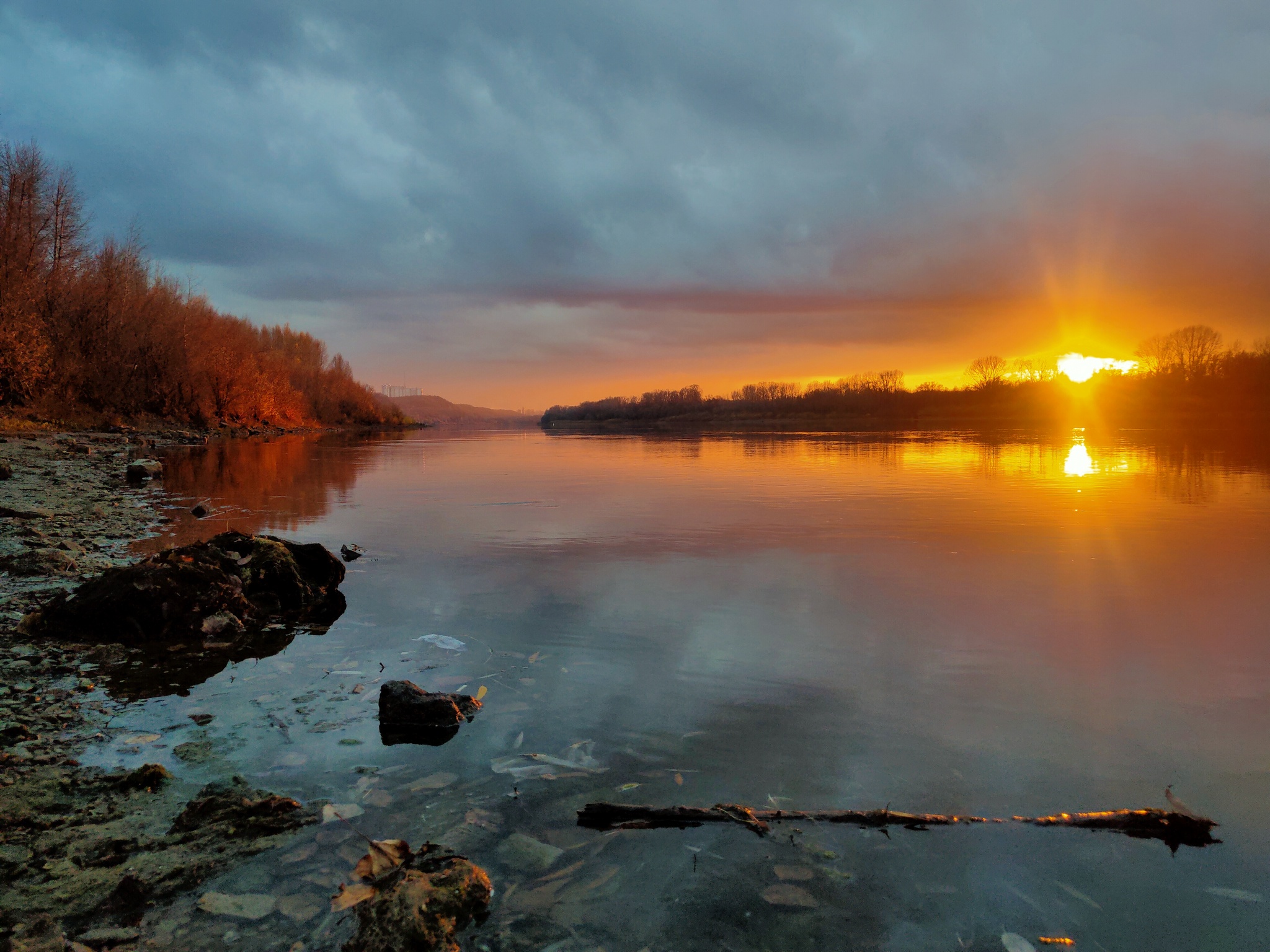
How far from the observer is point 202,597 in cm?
700

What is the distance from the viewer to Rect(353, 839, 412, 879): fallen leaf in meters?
3.16

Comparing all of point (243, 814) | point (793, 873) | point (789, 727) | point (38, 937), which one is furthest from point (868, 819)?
point (38, 937)

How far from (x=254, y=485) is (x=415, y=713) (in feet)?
64.7

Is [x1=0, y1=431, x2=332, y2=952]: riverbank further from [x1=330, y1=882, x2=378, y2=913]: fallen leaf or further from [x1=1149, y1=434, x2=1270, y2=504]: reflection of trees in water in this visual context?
[x1=1149, y1=434, x2=1270, y2=504]: reflection of trees in water

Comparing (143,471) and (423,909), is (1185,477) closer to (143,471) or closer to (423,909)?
(423,909)

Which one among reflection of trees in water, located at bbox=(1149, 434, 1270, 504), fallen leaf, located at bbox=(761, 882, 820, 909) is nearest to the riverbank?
fallen leaf, located at bbox=(761, 882, 820, 909)

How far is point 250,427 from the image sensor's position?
227 ft

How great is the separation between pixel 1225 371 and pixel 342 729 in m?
127

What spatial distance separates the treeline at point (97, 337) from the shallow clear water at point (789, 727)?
3243 cm

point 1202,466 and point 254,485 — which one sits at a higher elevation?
point 1202,466

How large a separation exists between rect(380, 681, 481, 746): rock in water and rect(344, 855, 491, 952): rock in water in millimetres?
1695

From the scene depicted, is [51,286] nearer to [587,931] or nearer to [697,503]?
[697,503]

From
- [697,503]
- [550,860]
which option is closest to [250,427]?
[697,503]

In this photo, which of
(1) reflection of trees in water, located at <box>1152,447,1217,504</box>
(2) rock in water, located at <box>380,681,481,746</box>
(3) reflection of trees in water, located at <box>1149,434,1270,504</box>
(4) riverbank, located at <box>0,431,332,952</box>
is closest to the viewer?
(4) riverbank, located at <box>0,431,332,952</box>
